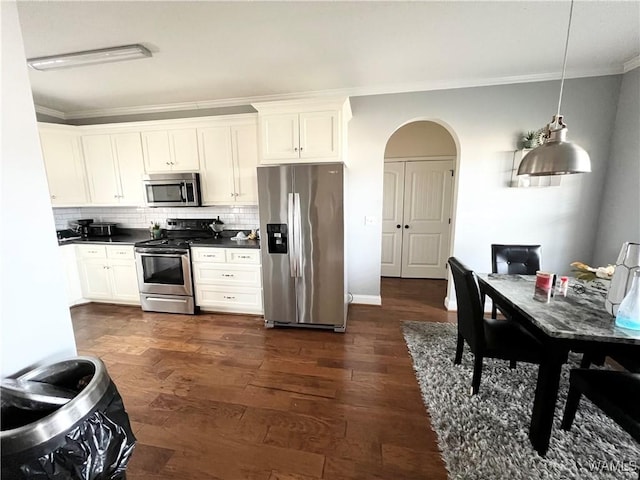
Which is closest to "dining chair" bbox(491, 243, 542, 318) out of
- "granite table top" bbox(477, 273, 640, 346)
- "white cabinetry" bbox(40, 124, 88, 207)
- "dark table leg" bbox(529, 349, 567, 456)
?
"granite table top" bbox(477, 273, 640, 346)

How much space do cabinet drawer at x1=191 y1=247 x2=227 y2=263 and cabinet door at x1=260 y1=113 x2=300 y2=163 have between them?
132cm

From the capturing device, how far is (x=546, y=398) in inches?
56.2

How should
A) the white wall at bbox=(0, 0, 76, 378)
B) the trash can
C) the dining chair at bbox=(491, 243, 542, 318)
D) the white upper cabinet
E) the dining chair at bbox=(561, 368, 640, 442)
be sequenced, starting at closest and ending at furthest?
the trash can < the white wall at bbox=(0, 0, 76, 378) < the dining chair at bbox=(561, 368, 640, 442) < the dining chair at bbox=(491, 243, 542, 318) < the white upper cabinet

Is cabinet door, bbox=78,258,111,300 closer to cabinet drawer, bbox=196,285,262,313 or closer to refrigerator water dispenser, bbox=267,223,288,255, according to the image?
cabinet drawer, bbox=196,285,262,313

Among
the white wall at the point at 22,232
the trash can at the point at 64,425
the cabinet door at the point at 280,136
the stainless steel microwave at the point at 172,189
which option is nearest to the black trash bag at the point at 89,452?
the trash can at the point at 64,425

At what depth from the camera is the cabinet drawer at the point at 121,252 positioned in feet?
11.1

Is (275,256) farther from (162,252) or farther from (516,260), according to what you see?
(516,260)

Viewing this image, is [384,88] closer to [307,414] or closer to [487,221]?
[487,221]

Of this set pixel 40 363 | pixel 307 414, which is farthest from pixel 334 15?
pixel 307 414

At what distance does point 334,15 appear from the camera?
1821 mm

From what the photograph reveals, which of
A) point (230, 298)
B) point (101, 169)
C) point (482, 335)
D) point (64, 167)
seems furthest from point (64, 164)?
point (482, 335)

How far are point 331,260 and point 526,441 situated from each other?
192 centimetres

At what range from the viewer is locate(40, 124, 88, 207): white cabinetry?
335 cm

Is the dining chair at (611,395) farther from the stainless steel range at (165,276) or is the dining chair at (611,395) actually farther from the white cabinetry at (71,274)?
the white cabinetry at (71,274)
